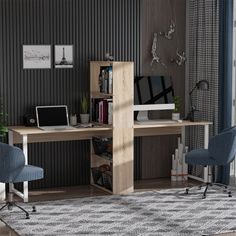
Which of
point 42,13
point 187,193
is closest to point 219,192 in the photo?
point 187,193

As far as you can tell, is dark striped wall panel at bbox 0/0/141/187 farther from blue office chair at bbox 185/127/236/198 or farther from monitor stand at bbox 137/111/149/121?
blue office chair at bbox 185/127/236/198

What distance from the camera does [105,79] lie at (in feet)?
22.9

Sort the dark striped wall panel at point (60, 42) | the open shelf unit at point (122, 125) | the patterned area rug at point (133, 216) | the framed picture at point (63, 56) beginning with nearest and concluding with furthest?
the patterned area rug at point (133, 216), the open shelf unit at point (122, 125), the dark striped wall panel at point (60, 42), the framed picture at point (63, 56)

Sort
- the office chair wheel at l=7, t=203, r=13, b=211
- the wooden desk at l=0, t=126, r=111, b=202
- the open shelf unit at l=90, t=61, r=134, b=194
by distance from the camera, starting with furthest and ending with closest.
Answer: the open shelf unit at l=90, t=61, r=134, b=194
the wooden desk at l=0, t=126, r=111, b=202
the office chair wheel at l=7, t=203, r=13, b=211

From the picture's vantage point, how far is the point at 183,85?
26.2ft

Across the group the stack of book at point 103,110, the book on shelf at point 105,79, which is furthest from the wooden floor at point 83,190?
the book on shelf at point 105,79

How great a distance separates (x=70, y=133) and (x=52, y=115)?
0.28 m

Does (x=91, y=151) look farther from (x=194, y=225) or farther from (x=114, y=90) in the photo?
(x=194, y=225)

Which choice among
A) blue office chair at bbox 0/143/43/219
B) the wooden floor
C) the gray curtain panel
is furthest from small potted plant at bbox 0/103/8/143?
the gray curtain panel

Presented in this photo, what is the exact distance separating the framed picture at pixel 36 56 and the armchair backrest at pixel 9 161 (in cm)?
153

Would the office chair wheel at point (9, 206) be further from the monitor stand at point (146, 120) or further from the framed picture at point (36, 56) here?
the monitor stand at point (146, 120)

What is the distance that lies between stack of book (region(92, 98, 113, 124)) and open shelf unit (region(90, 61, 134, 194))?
0.07 metres

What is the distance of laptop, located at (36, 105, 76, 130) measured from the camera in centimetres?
695

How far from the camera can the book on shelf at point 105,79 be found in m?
6.88
